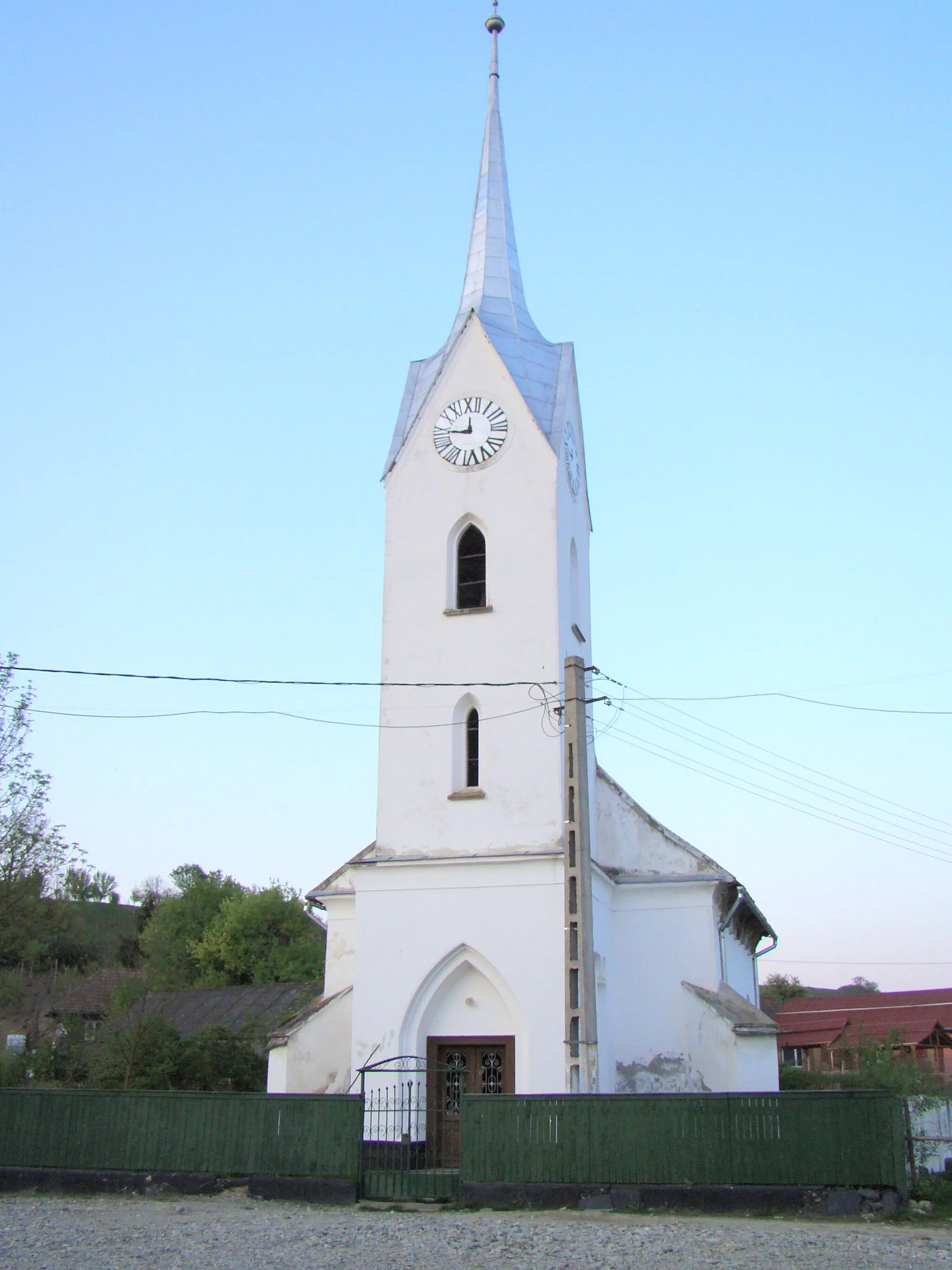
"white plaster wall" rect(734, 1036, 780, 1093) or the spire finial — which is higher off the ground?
the spire finial

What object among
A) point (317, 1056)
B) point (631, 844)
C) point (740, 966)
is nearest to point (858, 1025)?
point (740, 966)

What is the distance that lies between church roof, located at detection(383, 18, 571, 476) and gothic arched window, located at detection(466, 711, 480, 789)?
17.6ft

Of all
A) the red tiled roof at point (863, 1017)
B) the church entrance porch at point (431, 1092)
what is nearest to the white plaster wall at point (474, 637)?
the church entrance porch at point (431, 1092)

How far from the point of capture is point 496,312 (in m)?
26.3

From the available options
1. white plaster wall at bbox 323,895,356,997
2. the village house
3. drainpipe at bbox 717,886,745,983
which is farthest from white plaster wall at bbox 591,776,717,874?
the village house

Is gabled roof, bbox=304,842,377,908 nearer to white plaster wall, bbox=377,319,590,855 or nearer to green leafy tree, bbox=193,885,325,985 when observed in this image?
white plaster wall, bbox=377,319,590,855

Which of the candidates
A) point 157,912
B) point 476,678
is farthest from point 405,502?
point 157,912

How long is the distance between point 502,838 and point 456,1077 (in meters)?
3.92

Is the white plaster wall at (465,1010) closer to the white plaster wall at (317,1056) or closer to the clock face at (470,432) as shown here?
the white plaster wall at (317,1056)

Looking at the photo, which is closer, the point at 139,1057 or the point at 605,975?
→ the point at 605,975

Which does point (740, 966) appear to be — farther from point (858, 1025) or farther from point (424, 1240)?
point (858, 1025)

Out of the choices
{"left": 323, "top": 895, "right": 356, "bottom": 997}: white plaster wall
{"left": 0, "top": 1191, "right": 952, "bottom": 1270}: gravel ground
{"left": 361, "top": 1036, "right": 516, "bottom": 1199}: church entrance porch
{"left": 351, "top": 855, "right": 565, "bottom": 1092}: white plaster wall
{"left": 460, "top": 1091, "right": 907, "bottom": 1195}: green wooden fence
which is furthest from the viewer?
{"left": 323, "top": 895, "right": 356, "bottom": 997}: white plaster wall

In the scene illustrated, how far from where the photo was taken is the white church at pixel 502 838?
20.2 meters

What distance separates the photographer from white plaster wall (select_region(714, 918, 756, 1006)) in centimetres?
2517
